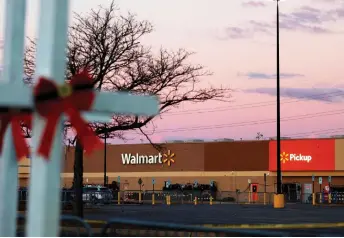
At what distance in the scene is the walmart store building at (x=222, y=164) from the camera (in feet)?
234

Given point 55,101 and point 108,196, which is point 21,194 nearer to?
point 108,196

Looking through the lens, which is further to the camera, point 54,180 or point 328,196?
point 328,196

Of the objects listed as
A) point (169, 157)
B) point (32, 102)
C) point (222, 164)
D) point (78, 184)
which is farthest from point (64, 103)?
point (169, 157)

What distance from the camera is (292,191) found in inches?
2832

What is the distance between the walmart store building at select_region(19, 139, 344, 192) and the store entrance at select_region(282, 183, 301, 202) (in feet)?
1.26

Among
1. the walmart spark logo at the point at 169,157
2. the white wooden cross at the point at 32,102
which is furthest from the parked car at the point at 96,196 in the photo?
the white wooden cross at the point at 32,102

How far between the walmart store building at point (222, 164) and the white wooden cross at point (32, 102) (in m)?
65.4

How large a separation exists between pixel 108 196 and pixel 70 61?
27.0 metres

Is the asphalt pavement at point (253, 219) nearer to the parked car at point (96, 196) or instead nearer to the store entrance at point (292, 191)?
the parked car at point (96, 196)

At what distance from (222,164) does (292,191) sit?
8981 mm

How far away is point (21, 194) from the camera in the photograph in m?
42.6

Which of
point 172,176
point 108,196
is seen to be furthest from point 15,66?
point 172,176

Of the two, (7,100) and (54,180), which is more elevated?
(7,100)

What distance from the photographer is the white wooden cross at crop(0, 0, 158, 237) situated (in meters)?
4.61
